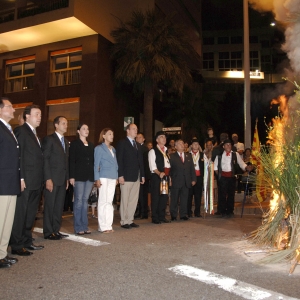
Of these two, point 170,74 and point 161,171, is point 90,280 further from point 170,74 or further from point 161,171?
point 170,74

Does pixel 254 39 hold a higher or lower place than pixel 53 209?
higher

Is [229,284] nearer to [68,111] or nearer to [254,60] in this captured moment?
[68,111]

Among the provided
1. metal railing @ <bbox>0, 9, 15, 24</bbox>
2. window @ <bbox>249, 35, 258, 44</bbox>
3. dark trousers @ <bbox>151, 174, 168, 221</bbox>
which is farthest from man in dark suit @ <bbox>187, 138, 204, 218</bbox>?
window @ <bbox>249, 35, 258, 44</bbox>

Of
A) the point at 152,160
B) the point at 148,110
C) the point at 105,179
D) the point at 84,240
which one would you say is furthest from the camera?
the point at 148,110

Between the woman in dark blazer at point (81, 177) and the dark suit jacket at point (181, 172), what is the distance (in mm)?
2589

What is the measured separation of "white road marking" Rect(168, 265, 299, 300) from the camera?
3.44 m

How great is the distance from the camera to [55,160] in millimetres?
6430

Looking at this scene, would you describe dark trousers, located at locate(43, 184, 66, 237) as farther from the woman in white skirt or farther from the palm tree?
the palm tree

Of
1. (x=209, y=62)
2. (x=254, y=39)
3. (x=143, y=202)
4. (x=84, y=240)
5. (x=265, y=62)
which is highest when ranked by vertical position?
(x=254, y=39)

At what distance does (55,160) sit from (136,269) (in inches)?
112

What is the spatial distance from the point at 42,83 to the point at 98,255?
1807cm

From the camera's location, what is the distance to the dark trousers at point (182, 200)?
29.5 ft

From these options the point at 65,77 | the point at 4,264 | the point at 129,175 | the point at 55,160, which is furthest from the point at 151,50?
the point at 4,264

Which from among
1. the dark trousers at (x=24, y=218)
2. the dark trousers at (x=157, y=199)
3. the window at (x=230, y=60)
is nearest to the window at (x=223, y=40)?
the window at (x=230, y=60)
